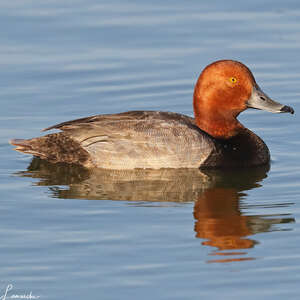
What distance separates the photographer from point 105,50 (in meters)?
12.6

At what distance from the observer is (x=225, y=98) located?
32.0ft

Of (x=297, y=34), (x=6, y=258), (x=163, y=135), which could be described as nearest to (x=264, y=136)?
(x=163, y=135)

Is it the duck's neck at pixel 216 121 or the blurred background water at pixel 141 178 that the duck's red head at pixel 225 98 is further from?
the blurred background water at pixel 141 178

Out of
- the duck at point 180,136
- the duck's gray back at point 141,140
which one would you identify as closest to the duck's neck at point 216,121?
the duck at point 180,136

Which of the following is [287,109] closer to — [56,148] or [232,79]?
[232,79]

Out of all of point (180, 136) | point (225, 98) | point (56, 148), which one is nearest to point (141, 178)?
point (180, 136)

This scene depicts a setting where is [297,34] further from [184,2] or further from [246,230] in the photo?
[246,230]

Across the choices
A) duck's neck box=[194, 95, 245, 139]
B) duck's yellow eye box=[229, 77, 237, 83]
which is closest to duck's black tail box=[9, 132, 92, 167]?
duck's neck box=[194, 95, 245, 139]

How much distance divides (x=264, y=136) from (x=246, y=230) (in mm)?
3085

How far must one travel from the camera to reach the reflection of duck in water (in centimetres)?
768

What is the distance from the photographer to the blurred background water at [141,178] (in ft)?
21.8

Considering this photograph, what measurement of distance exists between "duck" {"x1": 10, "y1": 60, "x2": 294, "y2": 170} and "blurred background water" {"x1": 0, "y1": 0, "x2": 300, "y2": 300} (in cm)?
18

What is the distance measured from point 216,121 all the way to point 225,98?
0.85 feet

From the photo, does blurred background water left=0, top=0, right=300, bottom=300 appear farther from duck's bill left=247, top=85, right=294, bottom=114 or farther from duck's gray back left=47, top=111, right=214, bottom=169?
duck's bill left=247, top=85, right=294, bottom=114
